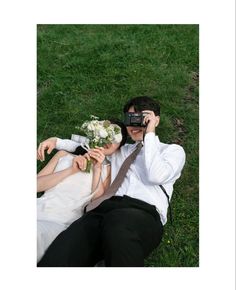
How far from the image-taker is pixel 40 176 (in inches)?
161

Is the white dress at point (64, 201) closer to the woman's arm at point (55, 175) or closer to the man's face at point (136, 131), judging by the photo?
the woman's arm at point (55, 175)

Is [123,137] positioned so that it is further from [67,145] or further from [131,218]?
[131,218]

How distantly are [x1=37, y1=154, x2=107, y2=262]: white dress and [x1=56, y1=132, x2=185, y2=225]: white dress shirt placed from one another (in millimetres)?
382

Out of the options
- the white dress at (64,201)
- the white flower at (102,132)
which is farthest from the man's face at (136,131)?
the white dress at (64,201)

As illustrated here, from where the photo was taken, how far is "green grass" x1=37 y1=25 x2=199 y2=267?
5.23 metres

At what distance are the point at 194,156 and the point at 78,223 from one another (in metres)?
1.85

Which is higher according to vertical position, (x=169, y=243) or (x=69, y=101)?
(x=69, y=101)

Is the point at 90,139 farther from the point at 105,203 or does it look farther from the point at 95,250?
the point at 95,250

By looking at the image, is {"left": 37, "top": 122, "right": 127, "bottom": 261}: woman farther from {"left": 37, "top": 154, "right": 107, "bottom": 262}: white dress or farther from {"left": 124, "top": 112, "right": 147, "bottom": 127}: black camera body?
{"left": 124, "top": 112, "right": 147, "bottom": 127}: black camera body

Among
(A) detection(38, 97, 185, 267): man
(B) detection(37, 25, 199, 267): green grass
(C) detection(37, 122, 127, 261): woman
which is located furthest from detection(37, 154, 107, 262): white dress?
(B) detection(37, 25, 199, 267): green grass

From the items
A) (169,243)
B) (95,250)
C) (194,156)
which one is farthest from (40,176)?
(194,156)

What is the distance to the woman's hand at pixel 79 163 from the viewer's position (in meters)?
4.05

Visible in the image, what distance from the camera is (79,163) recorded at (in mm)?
4062
